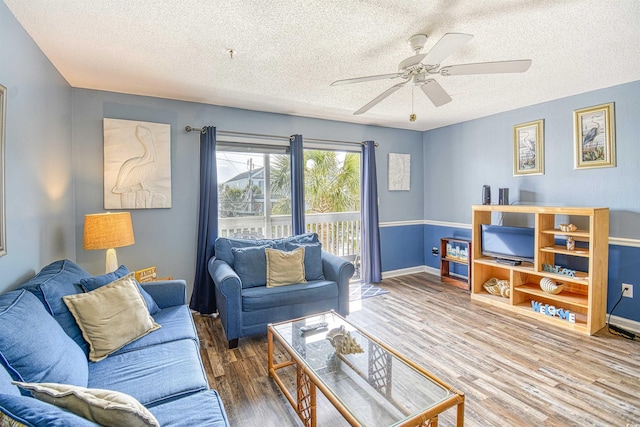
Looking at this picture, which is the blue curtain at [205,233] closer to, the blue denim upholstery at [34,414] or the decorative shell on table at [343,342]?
the decorative shell on table at [343,342]

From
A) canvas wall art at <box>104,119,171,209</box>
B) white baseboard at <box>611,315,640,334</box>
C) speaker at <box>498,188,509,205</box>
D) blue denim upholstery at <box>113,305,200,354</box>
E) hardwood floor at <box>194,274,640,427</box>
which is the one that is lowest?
hardwood floor at <box>194,274,640,427</box>

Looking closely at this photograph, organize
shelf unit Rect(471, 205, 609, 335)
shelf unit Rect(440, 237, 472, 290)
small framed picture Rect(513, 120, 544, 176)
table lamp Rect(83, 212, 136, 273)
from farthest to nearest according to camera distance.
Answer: shelf unit Rect(440, 237, 472, 290) → small framed picture Rect(513, 120, 544, 176) → shelf unit Rect(471, 205, 609, 335) → table lamp Rect(83, 212, 136, 273)

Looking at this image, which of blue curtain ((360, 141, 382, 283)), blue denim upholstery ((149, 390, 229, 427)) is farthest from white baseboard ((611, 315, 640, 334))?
blue denim upholstery ((149, 390, 229, 427))

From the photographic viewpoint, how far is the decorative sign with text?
10.2ft

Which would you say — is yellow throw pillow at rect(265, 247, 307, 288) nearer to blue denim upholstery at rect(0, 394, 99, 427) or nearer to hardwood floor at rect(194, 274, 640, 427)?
hardwood floor at rect(194, 274, 640, 427)

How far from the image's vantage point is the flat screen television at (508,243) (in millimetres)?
3543

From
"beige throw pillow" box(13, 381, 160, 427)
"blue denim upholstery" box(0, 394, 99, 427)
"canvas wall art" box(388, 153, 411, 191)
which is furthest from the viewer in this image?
"canvas wall art" box(388, 153, 411, 191)

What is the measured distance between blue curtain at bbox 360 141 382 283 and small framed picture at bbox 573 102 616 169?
2.36 meters

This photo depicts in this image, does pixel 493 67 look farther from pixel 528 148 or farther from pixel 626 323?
pixel 626 323

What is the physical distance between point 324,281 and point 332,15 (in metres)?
2.36

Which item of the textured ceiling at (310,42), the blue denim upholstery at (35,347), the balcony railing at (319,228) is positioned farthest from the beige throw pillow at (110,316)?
the balcony railing at (319,228)

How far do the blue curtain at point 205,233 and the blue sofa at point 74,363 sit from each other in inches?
54.5

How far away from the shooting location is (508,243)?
3730 mm

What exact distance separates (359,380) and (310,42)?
2.24 m
